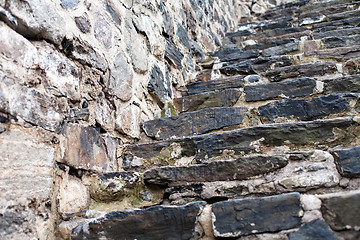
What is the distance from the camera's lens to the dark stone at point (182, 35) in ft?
8.41

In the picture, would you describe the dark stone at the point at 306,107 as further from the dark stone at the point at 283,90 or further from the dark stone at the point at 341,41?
the dark stone at the point at 341,41

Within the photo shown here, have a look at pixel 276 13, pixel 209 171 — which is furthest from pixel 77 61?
pixel 276 13

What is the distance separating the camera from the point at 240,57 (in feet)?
9.32

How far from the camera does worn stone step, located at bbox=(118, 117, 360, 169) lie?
1.33 m

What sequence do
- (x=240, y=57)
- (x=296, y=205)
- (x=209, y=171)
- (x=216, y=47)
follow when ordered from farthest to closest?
(x=216, y=47)
(x=240, y=57)
(x=209, y=171)
(x=296, y=205)

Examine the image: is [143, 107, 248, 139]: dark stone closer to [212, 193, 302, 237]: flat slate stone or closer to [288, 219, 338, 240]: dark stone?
[212, 193, 302, 237]: flat slate stone

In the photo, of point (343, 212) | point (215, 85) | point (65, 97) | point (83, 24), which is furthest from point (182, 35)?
point (343, 212)

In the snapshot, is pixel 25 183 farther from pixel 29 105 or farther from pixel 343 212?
pixel 343 212

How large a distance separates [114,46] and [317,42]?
172 centimetres

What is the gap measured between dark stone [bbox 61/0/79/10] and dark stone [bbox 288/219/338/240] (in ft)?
3.93

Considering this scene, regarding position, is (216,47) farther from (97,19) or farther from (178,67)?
(97,19)

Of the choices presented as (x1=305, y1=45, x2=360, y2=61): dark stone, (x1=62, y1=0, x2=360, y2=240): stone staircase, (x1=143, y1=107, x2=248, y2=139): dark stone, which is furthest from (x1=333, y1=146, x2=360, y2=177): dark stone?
(x1=305, y1=45, x2=360, y2=61): dark stone

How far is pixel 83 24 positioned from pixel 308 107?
3.74ft

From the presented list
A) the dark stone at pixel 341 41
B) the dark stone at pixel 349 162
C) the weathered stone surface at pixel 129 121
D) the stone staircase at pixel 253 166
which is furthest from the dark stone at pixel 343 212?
the dark stone at pixel 341 41
